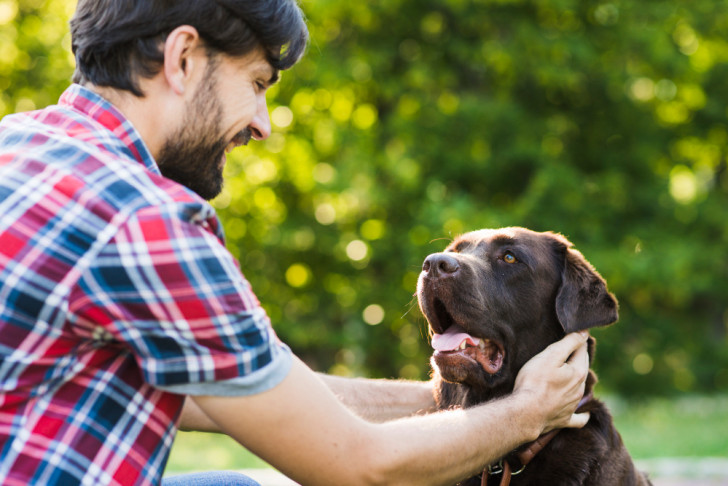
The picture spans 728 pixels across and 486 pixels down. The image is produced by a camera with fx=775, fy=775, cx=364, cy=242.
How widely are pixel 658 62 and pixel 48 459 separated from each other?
13.4 meters

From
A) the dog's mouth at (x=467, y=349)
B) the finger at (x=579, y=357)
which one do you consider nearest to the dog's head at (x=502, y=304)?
the dog's mouth at (x=467, y=349)

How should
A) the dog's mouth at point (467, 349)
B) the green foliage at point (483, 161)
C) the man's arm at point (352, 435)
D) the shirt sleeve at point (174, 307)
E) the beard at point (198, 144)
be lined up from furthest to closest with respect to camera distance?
the green foliage at point (483, 161) < the dog's mouth at point (467, 349) < the beard at point (198, 144) < the man's arm at point (352, 435) < the shirt sleeve at point (174, 307)

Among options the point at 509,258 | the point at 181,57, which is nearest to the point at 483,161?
the point at 509,258

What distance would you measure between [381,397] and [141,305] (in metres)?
1.80

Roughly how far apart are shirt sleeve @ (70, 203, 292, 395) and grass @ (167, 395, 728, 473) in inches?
224

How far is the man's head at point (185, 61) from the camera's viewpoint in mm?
2018

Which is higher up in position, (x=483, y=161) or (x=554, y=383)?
(x=554, y=383)

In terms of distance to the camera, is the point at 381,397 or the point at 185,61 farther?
the point at 381,397

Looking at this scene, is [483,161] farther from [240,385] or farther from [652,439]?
[240,385]

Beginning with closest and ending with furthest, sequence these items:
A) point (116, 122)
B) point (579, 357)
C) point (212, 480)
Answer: point (116, 122), point (212, 480), point (579, 357)

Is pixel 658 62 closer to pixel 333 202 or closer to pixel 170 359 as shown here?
pixel 333 202

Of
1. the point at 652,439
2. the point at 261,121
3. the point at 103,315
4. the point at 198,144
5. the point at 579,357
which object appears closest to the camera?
the point at 103,315

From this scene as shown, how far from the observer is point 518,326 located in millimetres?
3229

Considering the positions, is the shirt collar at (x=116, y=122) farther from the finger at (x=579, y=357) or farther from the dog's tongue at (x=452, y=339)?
the finger at (x=579, y=357)
